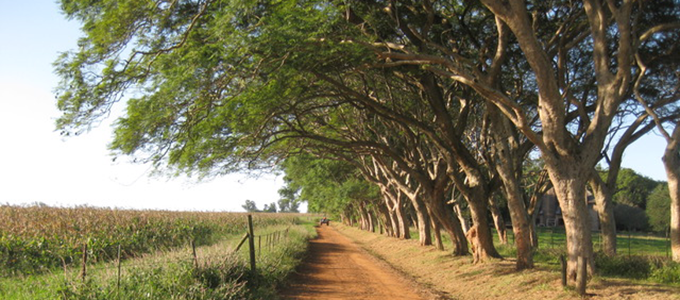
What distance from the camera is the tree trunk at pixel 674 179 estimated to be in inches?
549

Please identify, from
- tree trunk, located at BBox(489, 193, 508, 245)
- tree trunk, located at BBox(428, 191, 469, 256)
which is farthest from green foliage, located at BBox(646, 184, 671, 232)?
tree trunk, located at BBox(428, 191, 469, 256)

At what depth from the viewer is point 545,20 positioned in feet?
53.0

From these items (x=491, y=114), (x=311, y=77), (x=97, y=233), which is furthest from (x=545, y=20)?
(x=97, y=233)

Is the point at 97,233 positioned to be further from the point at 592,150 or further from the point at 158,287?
the point at 592,150

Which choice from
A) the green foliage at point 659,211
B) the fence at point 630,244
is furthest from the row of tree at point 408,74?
the green foliage at point 659,211

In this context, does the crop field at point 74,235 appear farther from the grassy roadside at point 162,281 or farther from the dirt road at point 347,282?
the dirt road at point 347,282

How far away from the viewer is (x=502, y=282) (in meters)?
14.2

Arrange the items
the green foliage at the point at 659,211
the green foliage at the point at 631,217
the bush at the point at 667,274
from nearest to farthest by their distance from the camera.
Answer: the bush at the point at 667,274, the green foliage at the point at 659,211, the green foliage at the point at 631,217

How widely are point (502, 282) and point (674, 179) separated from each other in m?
4.94

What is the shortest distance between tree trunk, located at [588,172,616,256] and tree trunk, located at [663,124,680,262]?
8.26ft

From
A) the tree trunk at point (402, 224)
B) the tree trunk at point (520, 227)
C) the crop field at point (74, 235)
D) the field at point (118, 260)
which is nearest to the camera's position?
the field at point (118, 260)

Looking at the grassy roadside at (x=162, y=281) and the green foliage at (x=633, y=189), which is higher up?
the green foliage at (x=633, y=189)

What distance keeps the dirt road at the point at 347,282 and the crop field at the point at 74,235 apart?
11.6 ft

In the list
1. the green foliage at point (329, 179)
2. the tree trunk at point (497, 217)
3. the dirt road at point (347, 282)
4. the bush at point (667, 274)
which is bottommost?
the dirt road at point (347, 282)
